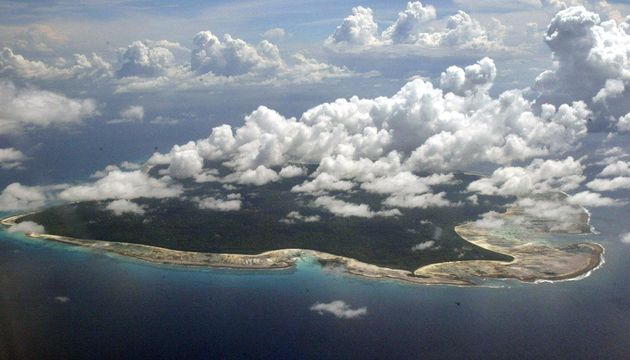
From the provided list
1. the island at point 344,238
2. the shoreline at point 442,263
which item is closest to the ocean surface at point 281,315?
the shoreline at point 442,263

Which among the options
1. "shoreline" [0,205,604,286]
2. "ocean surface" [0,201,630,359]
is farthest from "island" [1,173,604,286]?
"ocean surface" [0,201,630,359]

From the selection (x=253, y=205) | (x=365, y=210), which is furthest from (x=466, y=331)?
(x=253, y=205)

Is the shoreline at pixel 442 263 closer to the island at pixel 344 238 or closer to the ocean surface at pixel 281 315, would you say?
the island at pixel 344 238

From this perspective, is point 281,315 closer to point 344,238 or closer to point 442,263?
point 442,263

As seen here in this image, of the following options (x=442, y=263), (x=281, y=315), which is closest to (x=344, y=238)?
(x=442, y=263)

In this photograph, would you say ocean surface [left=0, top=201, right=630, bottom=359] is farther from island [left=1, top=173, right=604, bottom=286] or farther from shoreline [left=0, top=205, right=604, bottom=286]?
island [left=1, top=173, right=604, bottom=286]

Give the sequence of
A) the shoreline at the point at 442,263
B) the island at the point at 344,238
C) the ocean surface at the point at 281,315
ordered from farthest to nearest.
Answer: the island at the point at 344,238
the shoreline at the point at 442,263
the ocean surface at the point at 281,315
